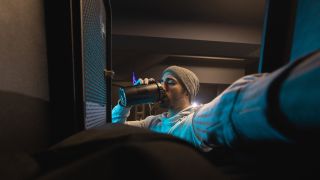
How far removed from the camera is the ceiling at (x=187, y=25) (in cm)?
179

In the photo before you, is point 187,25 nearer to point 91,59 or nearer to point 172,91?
point 172,91

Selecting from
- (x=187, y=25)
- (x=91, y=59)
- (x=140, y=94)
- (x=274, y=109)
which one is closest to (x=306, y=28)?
(x=274, y=109)

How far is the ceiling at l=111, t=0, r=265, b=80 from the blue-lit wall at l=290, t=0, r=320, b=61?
1490 millimetres

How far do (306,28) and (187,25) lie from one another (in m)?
1.75

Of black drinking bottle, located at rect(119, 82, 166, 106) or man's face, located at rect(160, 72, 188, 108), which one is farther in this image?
man's face, located at rect(160, 72, 188, 108)

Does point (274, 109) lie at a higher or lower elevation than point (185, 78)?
higher

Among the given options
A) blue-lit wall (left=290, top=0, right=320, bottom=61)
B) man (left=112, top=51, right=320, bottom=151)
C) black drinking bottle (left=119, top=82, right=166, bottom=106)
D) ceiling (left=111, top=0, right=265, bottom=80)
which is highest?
ceiling (left=111, top=0, right=265, bottom=80)

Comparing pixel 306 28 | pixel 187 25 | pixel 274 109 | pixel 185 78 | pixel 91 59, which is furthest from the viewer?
pixel 187 25

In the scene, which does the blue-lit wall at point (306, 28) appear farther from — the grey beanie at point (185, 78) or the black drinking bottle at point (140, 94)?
the grey beanie at point (185, 78)

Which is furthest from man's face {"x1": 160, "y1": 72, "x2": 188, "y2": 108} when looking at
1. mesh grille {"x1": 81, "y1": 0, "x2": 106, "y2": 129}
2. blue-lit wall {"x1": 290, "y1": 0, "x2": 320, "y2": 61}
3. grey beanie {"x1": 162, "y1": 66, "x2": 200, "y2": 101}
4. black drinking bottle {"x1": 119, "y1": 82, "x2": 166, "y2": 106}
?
blue-lit wall {"x1": 290, "y1": 0, "x2": 320, "y2": 61}

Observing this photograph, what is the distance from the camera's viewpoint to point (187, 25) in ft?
6.59

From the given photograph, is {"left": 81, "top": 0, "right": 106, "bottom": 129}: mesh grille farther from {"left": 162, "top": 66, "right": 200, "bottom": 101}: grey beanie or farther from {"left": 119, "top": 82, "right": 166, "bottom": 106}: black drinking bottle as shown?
{"left": 162, "top": 66, "right": 200, "bottom": 101}: grey beanie

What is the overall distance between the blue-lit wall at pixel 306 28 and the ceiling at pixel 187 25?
1490 millimetres

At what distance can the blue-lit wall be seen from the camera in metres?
0.32
